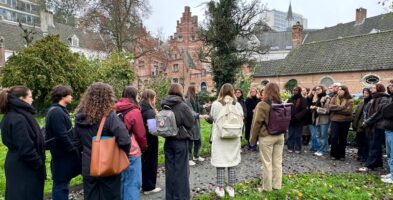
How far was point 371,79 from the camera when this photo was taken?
1086 inches

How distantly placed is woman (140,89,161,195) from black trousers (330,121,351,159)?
5.28 meters

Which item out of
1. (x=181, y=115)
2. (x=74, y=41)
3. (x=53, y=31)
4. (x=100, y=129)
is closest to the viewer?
(x=100, y=129)

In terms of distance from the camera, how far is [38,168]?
4.54 metres

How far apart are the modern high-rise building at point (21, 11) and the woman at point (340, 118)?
52.8 m

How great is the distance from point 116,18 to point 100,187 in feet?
87.8

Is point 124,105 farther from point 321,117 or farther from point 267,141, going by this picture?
point 321,117

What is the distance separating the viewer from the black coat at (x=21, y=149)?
434cm

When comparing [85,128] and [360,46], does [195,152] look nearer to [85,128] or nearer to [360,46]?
[85,128]

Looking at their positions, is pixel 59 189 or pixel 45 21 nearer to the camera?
pixel 59 189

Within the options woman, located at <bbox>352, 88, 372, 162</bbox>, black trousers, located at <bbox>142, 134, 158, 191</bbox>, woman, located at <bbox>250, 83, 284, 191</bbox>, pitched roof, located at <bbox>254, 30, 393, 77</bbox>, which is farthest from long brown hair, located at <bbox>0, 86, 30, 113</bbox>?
pitched roof, located at <bbox>254, 30, 393, 77</bbox>

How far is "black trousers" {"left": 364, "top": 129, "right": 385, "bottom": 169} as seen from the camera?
8.07m

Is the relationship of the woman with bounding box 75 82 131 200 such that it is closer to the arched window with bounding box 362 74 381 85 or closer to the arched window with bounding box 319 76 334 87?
the arched window with bounding box 362 74 381 85

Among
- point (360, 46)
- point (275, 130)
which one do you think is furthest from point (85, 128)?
point (360, 46)

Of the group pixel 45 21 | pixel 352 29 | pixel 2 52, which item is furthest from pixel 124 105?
pixel 352 29
